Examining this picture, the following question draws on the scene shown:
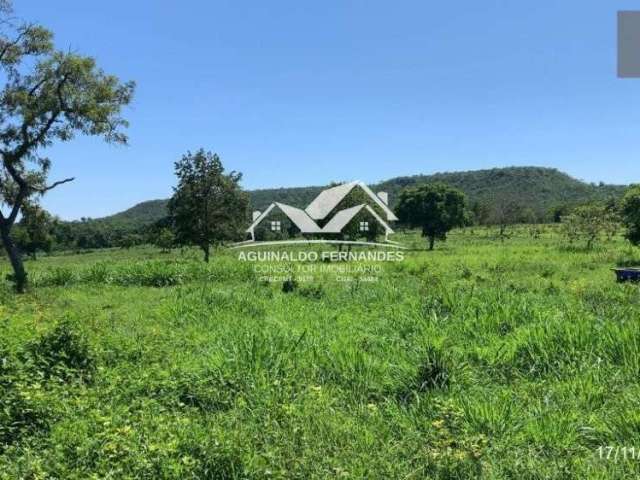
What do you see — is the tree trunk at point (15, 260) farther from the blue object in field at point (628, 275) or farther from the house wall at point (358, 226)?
the blue object in field at point (628, 275)

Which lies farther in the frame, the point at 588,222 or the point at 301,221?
the point at 588,222

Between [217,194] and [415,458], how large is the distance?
791 inches

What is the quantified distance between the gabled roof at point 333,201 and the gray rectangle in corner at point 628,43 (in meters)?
17.6

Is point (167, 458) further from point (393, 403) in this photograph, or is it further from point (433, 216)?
point (433, 216)

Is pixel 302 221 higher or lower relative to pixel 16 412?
higher

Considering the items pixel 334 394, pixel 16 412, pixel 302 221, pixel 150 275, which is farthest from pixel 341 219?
pixel 16 412

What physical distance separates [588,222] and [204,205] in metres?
24.1

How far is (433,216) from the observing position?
39562mm

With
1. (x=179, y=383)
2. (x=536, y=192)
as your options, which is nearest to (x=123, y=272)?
(x=179, y=383)

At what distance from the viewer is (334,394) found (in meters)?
5.07

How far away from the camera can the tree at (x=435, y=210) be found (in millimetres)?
39500

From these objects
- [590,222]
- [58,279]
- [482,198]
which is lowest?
[58,279]
